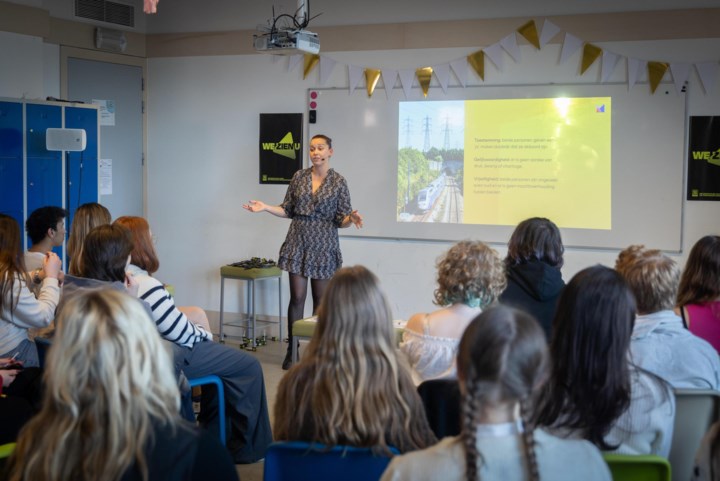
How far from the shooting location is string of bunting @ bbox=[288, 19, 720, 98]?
5695mm

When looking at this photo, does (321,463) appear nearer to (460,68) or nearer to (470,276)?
(470,276)

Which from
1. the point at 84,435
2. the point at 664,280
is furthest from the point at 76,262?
the point at 664,280

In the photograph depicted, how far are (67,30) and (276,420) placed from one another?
5.55 m

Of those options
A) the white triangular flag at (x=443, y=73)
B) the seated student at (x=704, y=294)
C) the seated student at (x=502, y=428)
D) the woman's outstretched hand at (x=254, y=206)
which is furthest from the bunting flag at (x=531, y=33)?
the seated student at (x=502, y=428)

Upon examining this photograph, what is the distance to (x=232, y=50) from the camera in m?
7.08

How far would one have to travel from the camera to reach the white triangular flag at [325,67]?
21.9 feet

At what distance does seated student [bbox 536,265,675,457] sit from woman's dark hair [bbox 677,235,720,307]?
1.29m

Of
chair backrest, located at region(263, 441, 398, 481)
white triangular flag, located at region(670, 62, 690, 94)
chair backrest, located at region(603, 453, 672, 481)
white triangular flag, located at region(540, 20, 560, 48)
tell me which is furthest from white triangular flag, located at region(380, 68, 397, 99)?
chair backrest, located at region(603, 453, 672, 481)

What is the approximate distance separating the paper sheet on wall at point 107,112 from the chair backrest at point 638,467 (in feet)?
20.5

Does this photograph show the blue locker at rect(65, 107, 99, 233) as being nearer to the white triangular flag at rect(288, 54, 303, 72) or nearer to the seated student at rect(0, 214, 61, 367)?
the white triangular flag at rect(288, 54, 303, 72)

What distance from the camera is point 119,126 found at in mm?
7281

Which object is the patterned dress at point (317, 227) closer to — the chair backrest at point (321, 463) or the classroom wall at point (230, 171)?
the classroom wall at point (230, 171)

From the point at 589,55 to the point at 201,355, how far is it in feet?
12.4

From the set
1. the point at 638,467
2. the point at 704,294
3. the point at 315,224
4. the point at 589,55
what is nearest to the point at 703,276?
the point at 704,294
